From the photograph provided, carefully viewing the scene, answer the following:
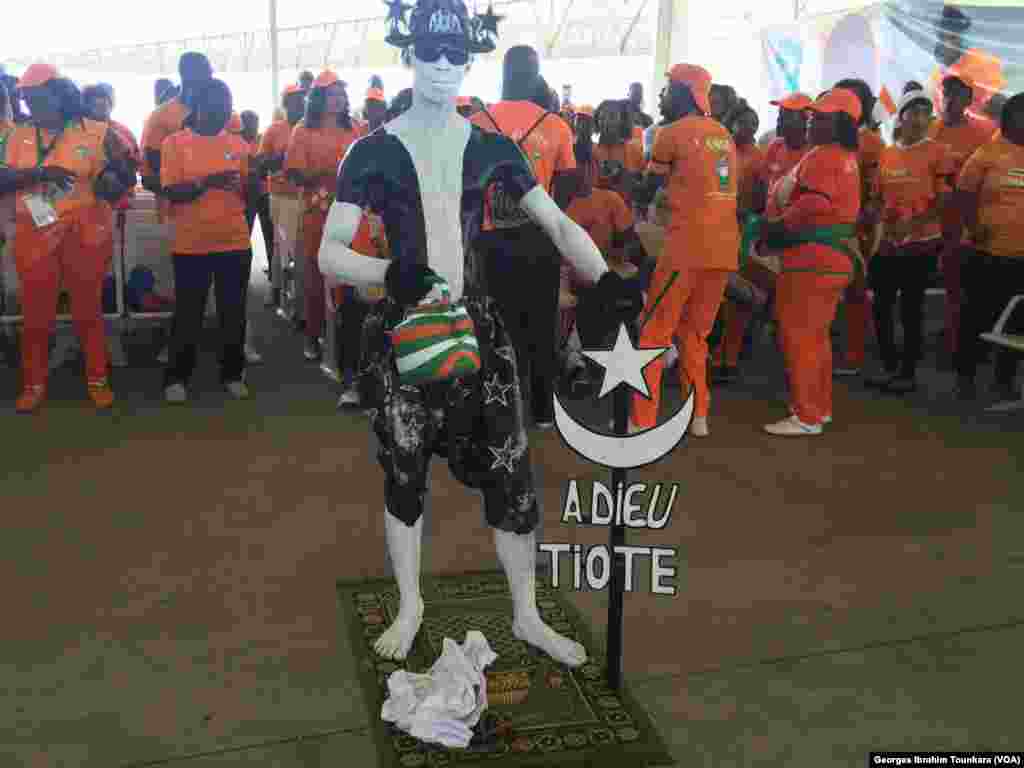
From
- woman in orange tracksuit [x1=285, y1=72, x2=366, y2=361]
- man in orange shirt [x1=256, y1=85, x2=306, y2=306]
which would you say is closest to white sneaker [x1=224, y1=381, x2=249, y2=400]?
woman in orange tracksuit [x1=285, y1=72, x2=366, y2=361]

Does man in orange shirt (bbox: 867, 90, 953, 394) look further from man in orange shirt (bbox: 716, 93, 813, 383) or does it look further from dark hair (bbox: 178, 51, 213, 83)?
dark hair (bbox: 178, 51, 213, 83)

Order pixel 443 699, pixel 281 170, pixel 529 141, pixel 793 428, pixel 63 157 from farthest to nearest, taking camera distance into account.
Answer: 1. pixel 281 170
2. pixel 793 428
3. pixel 63 157
4. pixel 529 141
5. pixel 443 699

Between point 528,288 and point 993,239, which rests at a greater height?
point 993,239

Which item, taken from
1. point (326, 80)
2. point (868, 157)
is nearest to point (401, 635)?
point (326, 80)

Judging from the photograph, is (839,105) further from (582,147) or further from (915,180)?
(582,147)

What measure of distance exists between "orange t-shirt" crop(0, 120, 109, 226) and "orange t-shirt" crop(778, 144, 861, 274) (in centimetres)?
324

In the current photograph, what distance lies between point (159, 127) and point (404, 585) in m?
4.16

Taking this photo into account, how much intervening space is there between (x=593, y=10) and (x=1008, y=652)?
1006cm

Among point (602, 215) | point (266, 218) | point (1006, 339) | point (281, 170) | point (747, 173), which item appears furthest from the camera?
point (266, 218)

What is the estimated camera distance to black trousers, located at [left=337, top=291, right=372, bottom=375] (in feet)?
16.2

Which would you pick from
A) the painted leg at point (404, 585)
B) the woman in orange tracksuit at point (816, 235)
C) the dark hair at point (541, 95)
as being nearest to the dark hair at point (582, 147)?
the dark hair at point (541, 95)

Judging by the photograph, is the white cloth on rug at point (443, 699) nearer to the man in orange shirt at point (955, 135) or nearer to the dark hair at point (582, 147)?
the dark hair at point (582, 147)

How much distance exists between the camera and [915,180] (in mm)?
5473

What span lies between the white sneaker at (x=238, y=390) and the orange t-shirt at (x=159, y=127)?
1.39 m
